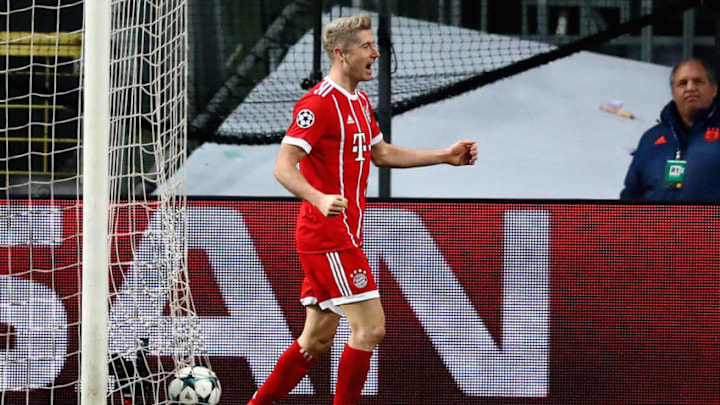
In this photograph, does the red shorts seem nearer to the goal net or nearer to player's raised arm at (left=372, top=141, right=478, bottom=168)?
player's raised arm at (left=372, top=141, right=478, bottom=168)

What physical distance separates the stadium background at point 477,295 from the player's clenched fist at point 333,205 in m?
1.50

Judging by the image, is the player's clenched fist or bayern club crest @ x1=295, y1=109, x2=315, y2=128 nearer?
the player's clenched fist

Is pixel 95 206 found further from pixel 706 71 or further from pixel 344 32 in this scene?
pixel 706 71

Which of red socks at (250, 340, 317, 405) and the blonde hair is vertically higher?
the blonde hair

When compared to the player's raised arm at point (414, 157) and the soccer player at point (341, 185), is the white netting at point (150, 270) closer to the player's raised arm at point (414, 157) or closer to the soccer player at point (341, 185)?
the soccer player at point (341, 185)

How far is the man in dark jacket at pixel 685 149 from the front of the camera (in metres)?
6.64

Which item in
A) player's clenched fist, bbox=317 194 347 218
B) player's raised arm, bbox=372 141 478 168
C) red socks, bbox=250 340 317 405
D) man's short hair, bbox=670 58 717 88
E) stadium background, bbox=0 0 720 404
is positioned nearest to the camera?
player's clenched fist, bbox=317 194 347 218

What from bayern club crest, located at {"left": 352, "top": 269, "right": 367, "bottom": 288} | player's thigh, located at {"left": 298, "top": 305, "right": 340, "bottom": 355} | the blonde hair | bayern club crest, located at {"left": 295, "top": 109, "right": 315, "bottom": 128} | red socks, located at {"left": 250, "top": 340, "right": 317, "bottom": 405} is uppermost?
the blonde hair

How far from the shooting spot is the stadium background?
5910mm

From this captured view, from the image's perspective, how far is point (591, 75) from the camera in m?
7.87

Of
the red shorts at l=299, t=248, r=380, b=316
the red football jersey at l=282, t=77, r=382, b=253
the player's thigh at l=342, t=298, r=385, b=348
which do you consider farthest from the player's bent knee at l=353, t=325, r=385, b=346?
the red football jersey at l=282, t=77, r=382, b=253

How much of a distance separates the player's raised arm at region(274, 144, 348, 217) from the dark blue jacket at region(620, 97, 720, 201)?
267 cm

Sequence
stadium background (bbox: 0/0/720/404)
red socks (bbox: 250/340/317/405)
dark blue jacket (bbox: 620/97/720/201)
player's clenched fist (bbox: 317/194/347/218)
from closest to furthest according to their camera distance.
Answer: player's clenched fist (bbox: 317/194/347/218) < red socks (bbox: 250/340/317/405) < stadium background (bbox: 0/0/720/404) < dark blue jacket (bbox: 620/97/720/201)

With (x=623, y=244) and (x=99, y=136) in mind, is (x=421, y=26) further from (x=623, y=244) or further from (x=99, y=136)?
(x=99, y=136)
